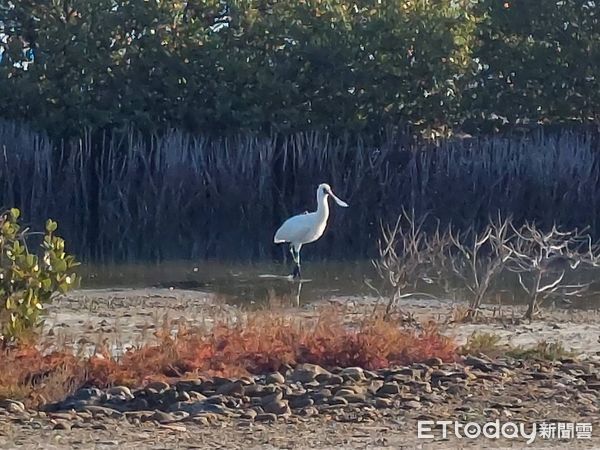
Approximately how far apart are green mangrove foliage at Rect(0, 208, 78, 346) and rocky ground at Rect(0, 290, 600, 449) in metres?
1.23

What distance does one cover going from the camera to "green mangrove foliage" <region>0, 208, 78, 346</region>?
10.1 metres

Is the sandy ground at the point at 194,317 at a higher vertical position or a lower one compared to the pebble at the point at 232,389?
lower

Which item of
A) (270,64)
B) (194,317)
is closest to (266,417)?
(194,317)

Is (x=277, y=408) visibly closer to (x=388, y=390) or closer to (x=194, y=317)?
(x=388, y=390)

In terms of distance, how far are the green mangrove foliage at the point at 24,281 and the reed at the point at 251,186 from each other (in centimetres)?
1358

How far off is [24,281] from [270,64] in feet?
53.5

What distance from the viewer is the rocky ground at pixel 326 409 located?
776cm

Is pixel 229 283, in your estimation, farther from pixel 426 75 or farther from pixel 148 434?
pixel 148 434

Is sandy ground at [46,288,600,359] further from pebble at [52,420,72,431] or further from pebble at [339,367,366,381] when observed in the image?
pebble at [52,420,72,431]

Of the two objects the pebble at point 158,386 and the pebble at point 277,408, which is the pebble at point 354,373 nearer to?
the pebble at point 277,408

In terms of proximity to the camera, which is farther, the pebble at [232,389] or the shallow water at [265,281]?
the shallow water at [265,281]

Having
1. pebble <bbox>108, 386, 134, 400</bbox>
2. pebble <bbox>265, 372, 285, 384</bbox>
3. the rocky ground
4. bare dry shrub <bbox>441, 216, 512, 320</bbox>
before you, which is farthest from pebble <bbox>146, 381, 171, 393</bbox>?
bare dry shrub <bbox>441, 216, 512, 320</bbox>

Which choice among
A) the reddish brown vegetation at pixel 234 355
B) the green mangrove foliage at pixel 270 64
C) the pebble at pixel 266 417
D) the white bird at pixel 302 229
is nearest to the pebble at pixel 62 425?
the reddish brown vegetation at pixel 234 355

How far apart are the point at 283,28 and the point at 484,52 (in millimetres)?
4372
